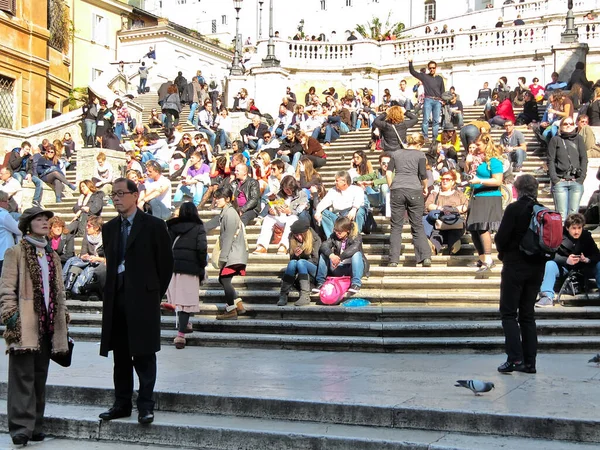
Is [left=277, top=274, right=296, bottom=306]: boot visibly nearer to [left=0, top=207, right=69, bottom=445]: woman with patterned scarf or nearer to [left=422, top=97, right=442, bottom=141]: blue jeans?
[left=0, top=207, right=69, bottom=445]: woman with patterned scarf

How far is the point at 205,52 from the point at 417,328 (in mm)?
49681

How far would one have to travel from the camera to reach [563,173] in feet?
45.5

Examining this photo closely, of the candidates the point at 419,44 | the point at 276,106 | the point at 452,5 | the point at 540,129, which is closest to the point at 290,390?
the point at 540,129

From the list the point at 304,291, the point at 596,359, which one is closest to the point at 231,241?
the point at 304,291

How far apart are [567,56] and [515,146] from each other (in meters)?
14.0

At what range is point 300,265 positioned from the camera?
12.0 m

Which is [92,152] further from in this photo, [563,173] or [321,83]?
[321,83]

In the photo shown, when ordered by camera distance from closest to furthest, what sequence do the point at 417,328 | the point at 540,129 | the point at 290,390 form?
the point at 290,390, the point at 417,328, the point at 540,129

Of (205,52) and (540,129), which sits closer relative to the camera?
(540,129)

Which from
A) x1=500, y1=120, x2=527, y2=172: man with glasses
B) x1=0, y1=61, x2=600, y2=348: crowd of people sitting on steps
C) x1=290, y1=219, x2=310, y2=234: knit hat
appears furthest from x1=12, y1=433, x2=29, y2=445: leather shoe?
x1=500, y1=120, x2=527, y2=172: man with glasses

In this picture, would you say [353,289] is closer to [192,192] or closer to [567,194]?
[567,194]

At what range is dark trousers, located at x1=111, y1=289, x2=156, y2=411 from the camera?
731 cm

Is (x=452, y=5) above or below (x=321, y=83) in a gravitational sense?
above

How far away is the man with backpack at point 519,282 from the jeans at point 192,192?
10395 millimetres
